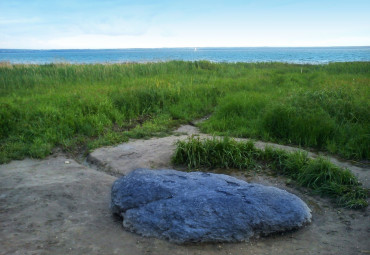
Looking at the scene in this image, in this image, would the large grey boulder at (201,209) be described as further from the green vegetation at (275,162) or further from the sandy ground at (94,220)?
the green vegetation at (275,162)

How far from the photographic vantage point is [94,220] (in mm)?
3639

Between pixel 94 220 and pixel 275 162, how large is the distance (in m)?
2.93

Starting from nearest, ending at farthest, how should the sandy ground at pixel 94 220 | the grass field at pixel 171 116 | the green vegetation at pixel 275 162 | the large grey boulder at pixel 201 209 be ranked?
the sandy ground at pixel 94 220, the large grey boulder at pixel 201 209, the green vegetation at pixel 275 162, the grass field at pixel 171 116

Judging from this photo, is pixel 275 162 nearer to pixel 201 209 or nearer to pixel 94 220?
pixel 201 209

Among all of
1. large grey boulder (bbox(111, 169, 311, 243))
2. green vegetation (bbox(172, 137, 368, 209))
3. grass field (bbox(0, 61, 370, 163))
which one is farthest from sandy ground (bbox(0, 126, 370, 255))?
grass field (bbox(0, 61, 370, 163))

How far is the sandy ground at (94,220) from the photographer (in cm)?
313

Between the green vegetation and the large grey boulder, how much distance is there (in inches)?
34.6

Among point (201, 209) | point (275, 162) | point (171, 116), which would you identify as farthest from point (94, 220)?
point (171, 116)

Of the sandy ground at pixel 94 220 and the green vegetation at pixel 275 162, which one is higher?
the green vegetation at pixel 275 162

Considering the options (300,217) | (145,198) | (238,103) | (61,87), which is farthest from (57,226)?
(61,87)

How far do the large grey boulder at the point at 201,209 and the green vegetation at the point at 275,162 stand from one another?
878mm

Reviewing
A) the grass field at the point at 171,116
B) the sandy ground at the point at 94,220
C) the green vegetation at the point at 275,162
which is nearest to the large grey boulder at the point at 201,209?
the sandy ground at the point at 94,220

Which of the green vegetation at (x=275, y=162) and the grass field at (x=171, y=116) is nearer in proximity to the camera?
the green vegetation at (x=275, y=162)

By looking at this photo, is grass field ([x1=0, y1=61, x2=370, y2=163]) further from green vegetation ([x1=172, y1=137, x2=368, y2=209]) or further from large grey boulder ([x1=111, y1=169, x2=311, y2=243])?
large grey boulder ([x1=111, y1=169, x2=311, y2=243])
